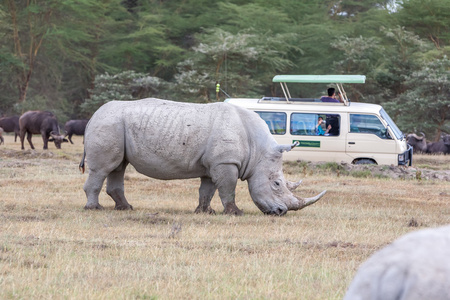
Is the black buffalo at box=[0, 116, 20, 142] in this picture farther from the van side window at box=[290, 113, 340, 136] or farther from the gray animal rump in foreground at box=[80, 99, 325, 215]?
the gray animal rump in foreground at box=[80, 99, 325, 215]

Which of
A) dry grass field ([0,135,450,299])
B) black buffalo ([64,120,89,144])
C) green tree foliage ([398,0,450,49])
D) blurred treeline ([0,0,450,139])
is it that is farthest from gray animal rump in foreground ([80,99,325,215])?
green tree foliage ([398,0,450,49])

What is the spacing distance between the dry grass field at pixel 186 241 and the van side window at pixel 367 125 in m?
3.23

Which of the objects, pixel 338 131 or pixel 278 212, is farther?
pixel 338 131

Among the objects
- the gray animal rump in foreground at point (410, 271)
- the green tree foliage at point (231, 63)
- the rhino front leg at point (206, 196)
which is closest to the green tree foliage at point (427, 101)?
the green tree foliage at point (231, 63)

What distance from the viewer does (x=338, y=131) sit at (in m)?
17.9

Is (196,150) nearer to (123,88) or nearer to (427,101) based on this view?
(427,101)

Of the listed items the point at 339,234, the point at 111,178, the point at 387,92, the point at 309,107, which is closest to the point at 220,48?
the point at 387,92

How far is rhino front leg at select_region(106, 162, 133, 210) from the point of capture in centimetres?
1111

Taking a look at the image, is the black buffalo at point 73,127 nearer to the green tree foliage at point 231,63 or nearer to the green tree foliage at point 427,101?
the green tree foliage at point 231,63

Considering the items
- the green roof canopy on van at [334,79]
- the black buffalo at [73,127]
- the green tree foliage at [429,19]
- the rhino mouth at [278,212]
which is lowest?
the black buffalo at [73,127]

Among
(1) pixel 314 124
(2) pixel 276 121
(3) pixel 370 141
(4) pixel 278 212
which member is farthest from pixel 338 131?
(4) pixel 278 212

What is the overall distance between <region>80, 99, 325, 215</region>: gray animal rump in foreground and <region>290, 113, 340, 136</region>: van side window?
7211mm

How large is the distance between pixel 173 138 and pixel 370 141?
8140mm

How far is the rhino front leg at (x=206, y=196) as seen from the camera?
11.0 metres
